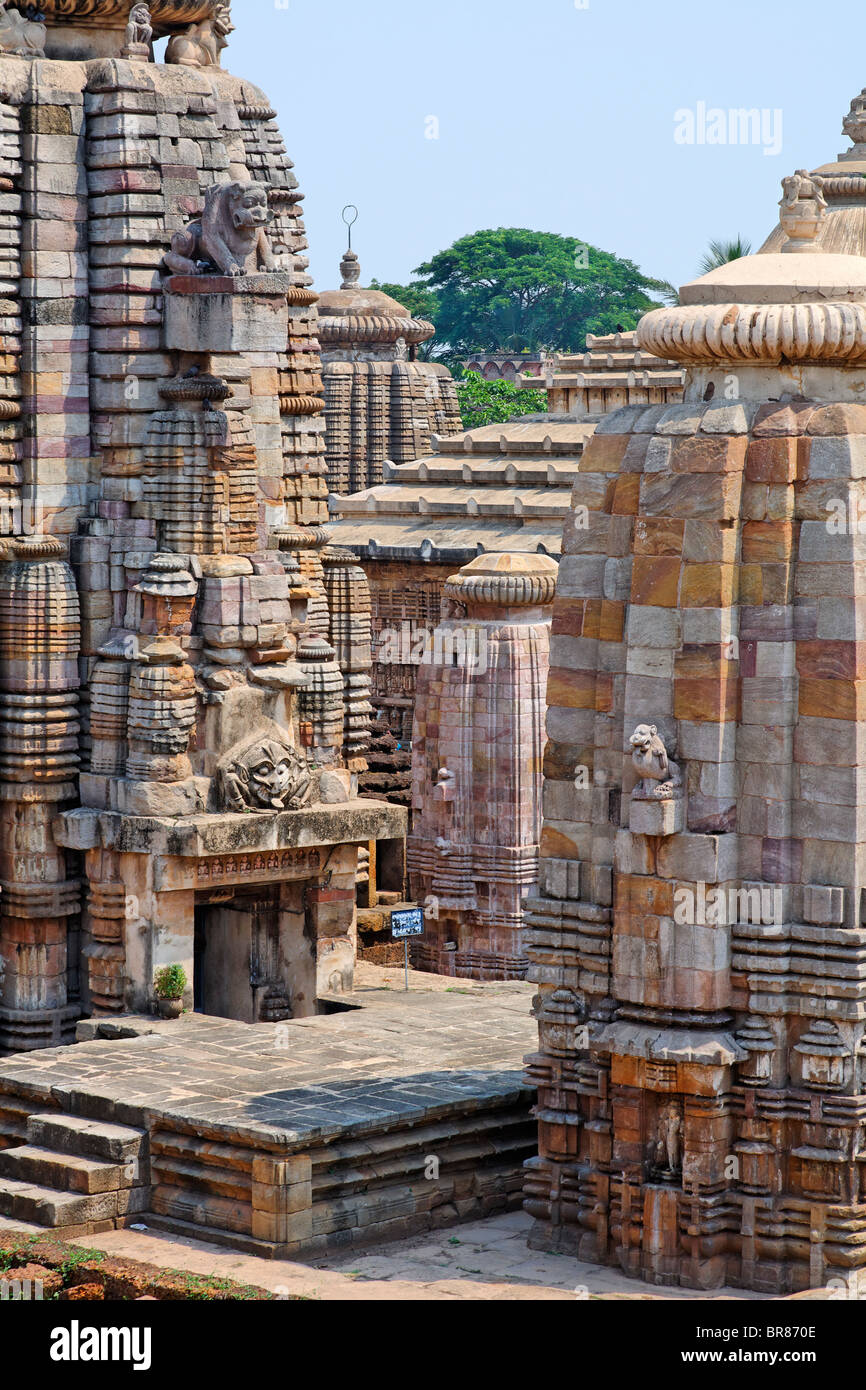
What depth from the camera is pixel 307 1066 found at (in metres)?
23.0

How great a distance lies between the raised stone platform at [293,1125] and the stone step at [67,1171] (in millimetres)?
35

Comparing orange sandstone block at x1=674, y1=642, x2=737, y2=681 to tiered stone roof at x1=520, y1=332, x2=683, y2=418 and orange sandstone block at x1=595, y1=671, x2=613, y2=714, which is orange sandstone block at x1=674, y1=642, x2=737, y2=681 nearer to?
orange sandstone block at x1=595, y1=671, x2=613, y2=714

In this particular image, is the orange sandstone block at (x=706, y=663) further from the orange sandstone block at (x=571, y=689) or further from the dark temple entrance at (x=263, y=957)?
the dark temple entrance at (x=263, y=957)

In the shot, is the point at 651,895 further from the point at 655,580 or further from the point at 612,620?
the point at 655,580

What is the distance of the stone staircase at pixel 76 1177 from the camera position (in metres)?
21.0

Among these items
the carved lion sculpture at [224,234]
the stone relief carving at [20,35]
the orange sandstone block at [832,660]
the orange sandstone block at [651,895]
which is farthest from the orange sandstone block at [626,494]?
the stone relief carving at [20,35]

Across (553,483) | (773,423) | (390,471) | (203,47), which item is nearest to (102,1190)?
(773,423)

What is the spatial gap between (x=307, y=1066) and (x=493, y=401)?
56.4m

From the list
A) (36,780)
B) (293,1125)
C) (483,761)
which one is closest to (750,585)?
(293,1125)

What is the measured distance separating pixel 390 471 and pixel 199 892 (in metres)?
17.8

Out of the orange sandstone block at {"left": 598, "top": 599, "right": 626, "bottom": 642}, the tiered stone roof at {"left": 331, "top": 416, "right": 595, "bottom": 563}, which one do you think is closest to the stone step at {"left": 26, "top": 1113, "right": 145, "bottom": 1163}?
the orange sandstone block at {"left": 598, "top": 599, "right": 626, "bottom": 642}

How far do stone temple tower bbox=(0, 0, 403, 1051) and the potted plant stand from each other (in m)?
0.11
